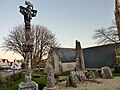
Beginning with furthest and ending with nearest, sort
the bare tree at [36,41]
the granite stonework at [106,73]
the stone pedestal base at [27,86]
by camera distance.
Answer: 1. the bare tree at [36,41]
2. the granite stonework at [106,73]
3. the stone pedestal base at [27,86]

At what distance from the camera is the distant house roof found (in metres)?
30.8

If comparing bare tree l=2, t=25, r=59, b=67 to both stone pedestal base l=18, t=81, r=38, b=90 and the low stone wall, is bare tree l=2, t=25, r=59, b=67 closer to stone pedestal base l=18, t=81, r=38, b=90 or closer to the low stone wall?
the low stone wall

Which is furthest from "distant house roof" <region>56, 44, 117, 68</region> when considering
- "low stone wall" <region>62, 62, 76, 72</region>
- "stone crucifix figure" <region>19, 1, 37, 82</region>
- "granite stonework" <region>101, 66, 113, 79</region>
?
"stone crucifix figure" <region>19, 1, 37, 82</region>

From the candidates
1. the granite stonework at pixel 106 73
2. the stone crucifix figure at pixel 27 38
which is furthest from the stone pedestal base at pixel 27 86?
the granite stonework at pixel 106 73

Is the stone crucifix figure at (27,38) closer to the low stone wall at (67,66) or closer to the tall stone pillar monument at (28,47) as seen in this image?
the tall stone pillar monument at (28,47)

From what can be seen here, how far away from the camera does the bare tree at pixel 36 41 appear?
28047mm

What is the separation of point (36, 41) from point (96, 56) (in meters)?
13.2

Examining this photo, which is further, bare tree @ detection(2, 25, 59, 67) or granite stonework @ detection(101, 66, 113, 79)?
bare tree @ detection(2, 25, 59, 67)

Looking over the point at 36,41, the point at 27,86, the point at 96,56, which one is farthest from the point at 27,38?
the point at 96,56

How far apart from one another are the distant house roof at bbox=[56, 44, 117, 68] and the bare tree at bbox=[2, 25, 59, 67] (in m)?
4.42

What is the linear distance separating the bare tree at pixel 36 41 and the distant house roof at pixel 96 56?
14.5 feet

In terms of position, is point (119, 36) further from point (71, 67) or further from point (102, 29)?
point (71, 67)

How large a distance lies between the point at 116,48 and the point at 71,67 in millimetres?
9995

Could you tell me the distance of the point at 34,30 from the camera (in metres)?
29.6
